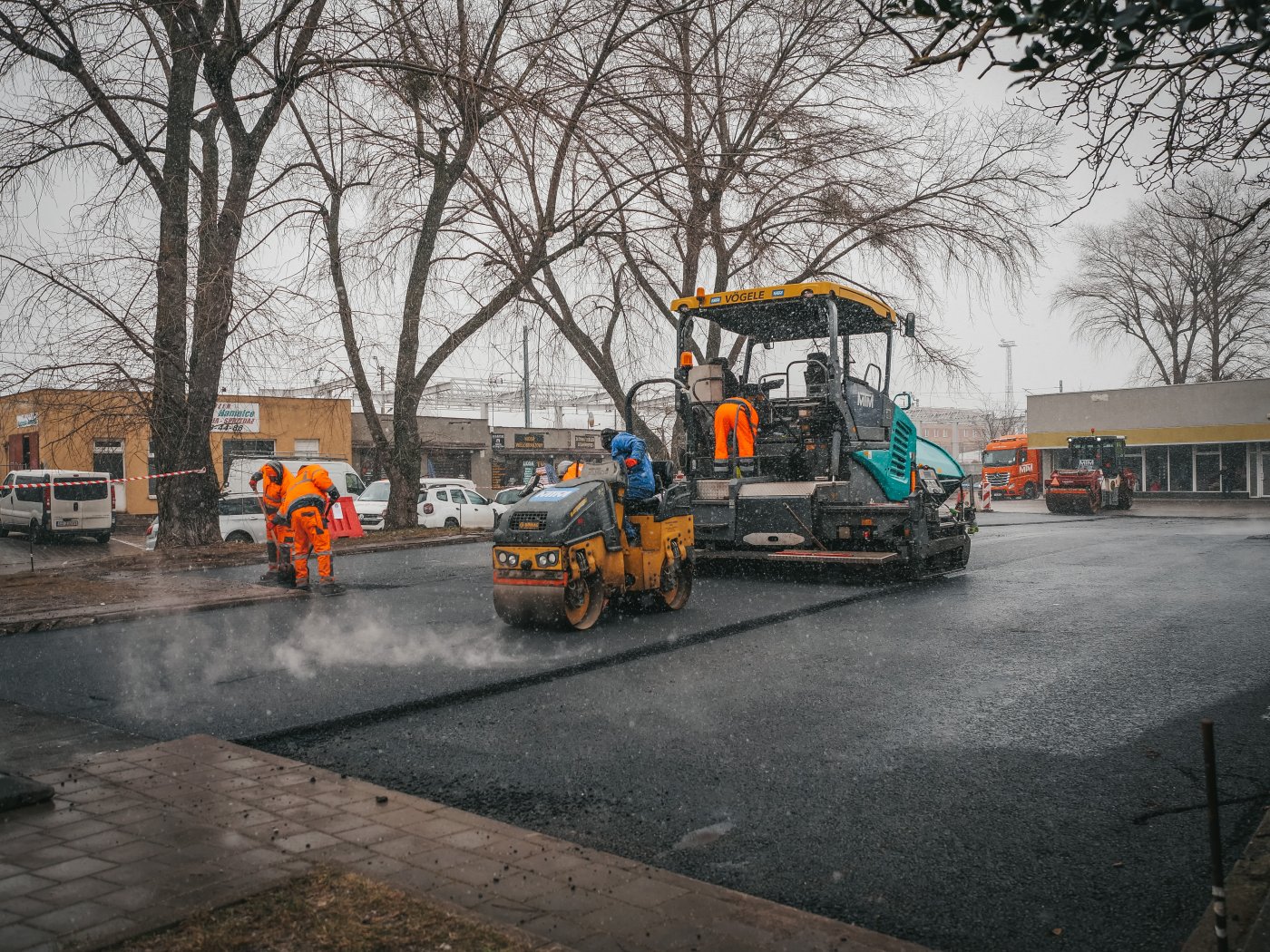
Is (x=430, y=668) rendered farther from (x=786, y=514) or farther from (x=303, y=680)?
(x=786, y=514)

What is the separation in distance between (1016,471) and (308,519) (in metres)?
44.9

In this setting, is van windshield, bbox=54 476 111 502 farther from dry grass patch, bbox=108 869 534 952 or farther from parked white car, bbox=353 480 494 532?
dry grass patch, bbox=108 869 534 952

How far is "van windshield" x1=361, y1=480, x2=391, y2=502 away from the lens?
84.0ft

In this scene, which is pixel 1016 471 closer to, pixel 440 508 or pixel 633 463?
pixel 440 508

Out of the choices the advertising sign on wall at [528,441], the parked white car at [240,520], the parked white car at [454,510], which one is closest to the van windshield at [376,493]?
the parked white car at [454,510]

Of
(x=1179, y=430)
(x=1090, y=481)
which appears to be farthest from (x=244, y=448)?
→ (x=1179, y=430)

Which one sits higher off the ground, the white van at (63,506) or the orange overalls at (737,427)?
the orange overalls at (737,427)

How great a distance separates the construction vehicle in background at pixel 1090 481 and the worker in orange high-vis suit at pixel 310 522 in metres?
27.5

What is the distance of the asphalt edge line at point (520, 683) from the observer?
595cm

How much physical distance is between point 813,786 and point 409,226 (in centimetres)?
1658

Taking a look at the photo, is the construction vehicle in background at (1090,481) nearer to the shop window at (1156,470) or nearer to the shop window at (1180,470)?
the shop window at (1180,470)

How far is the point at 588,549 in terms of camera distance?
880 cm

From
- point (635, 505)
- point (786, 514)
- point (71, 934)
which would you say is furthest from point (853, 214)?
point (71, 934)

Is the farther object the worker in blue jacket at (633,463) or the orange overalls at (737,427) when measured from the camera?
the orange overalls at (737,427)
